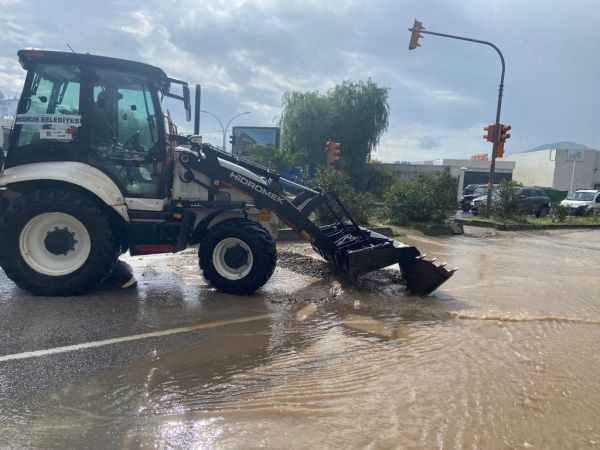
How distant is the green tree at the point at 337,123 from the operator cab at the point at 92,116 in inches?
1255

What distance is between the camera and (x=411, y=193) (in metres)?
16.2

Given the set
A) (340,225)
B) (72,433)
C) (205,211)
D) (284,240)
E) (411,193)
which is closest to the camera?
(72,433)

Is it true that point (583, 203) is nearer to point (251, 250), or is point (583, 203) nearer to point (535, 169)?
point (251, 250)

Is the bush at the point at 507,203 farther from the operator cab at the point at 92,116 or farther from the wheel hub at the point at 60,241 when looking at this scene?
the wheel hub at the point at 60,241

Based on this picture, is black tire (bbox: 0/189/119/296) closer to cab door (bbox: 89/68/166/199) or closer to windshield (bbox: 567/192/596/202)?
cab door (bbox: 89/68/166/199)

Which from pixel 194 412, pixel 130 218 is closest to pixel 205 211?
pixel 130 218

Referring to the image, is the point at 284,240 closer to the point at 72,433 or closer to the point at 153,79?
the point at 153,79

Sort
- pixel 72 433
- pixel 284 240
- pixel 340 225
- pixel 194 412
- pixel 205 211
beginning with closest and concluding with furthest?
pixel 72 433 → pixel 194 412 → pixel 205 211 → pixel 340 225 → pixel 284 240

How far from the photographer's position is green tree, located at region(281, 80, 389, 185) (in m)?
38.6

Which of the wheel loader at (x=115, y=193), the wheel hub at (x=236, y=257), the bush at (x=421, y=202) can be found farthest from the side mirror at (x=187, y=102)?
the bush at (x=421, y=202)

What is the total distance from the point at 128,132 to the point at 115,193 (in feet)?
2.81

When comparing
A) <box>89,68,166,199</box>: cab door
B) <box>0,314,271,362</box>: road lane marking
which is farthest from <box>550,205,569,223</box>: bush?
<box>89,68,166,199</box>: cab door

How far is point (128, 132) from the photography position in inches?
258

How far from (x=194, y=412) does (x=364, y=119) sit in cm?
3725
